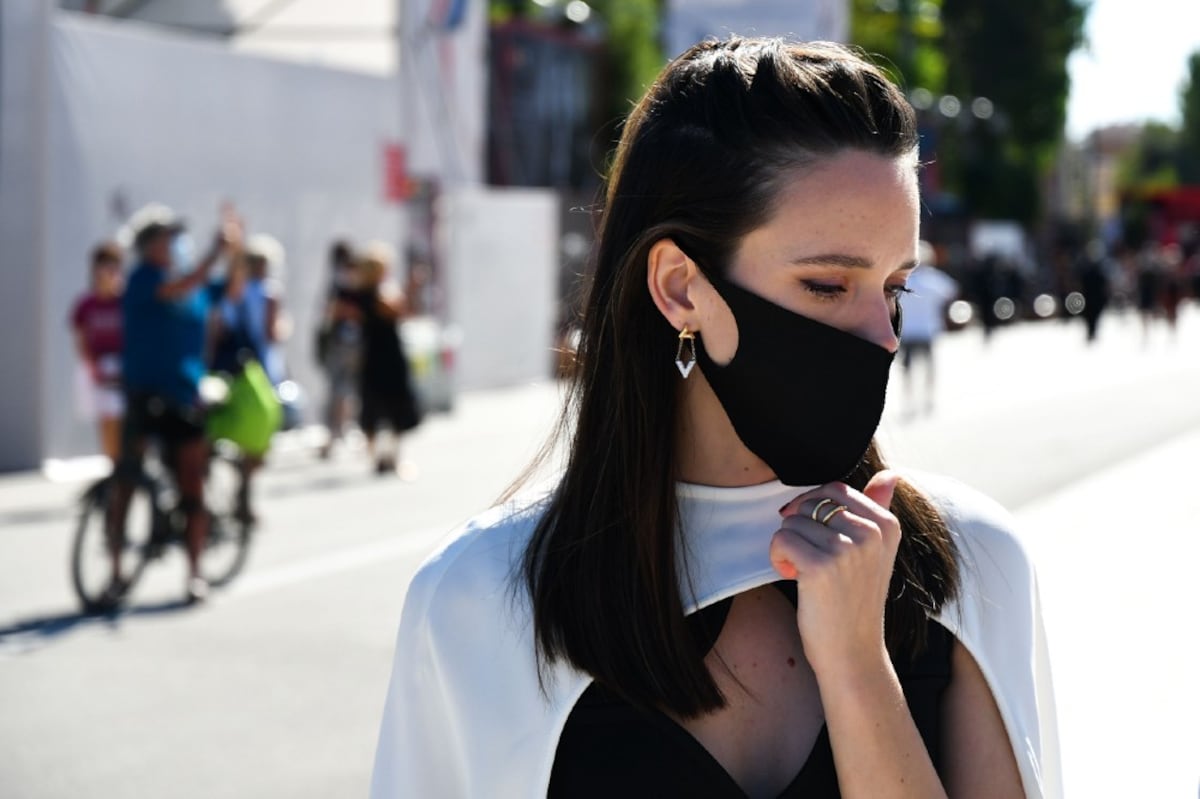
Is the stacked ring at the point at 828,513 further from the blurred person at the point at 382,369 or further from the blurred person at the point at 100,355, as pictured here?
the blurred person at the point at 382,369

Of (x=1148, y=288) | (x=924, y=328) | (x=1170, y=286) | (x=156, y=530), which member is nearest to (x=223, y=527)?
(x=156, y=530)

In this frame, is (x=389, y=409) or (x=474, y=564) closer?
(x=474, y=564)

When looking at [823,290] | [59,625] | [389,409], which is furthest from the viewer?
[389,409]

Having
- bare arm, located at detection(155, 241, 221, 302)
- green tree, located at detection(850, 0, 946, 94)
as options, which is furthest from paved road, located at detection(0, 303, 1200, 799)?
green tree, located at detection(850, 0, 946, 94)

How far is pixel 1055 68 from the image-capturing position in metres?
67.2

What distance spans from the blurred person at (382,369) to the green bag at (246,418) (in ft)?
15.6

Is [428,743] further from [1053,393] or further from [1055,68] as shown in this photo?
[1055,68]

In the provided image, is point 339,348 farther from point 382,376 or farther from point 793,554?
point 793,554

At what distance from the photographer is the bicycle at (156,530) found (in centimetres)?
881

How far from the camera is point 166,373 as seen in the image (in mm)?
8992

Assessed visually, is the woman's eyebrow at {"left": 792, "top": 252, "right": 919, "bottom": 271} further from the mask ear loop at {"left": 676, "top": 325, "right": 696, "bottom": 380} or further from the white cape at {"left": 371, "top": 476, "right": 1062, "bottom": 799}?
the white cape at {"left": 371, "top": 476, "right": 1062, "bottom": 799}

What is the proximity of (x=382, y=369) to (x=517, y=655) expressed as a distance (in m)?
12.6

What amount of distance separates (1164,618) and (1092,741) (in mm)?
1452

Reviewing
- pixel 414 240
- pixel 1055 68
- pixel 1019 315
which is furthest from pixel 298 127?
pixel 1055 68
